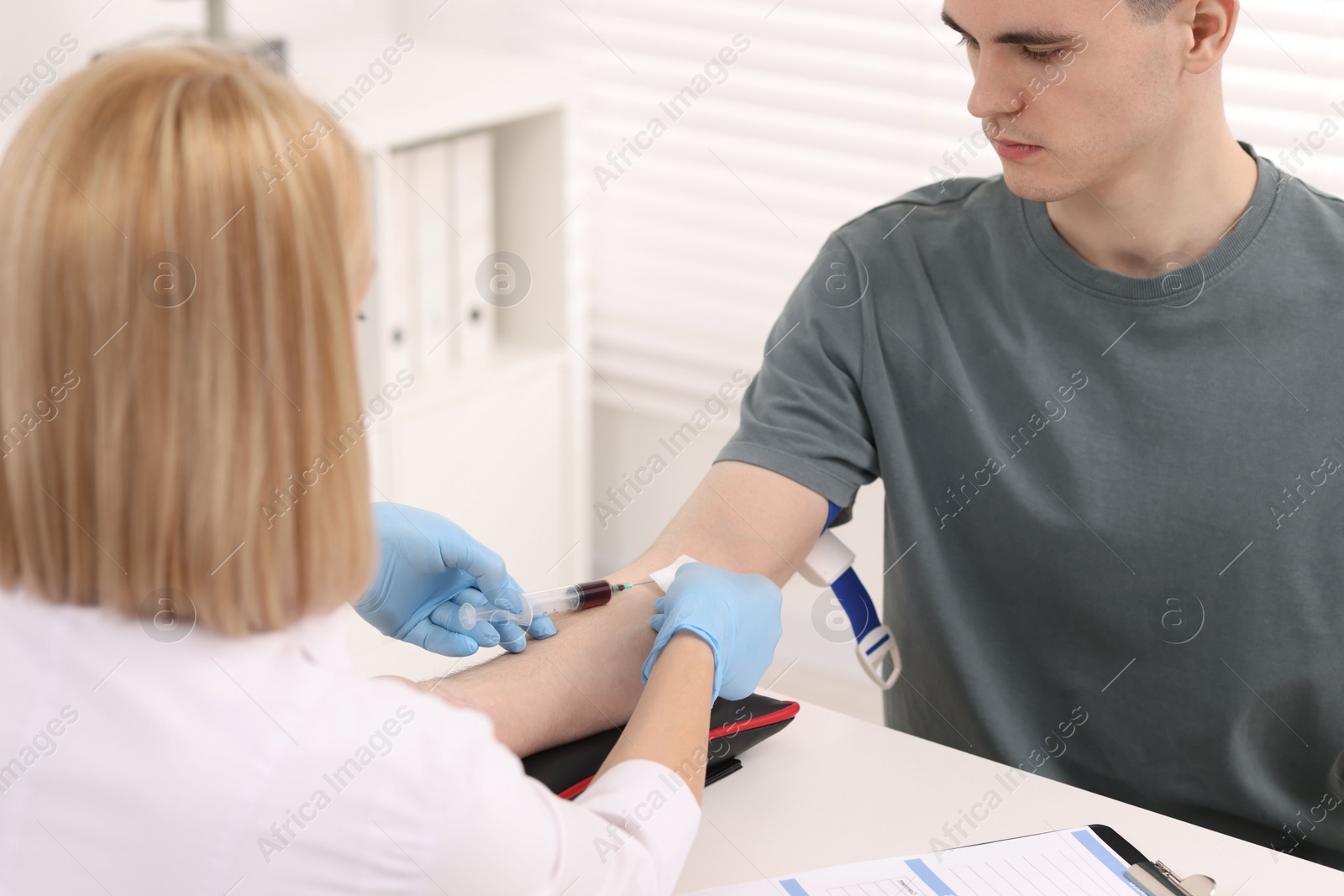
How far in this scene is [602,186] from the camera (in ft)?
8.16

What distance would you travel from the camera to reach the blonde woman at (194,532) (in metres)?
0.60

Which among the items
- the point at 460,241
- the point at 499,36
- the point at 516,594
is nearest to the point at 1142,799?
the point at 516,594

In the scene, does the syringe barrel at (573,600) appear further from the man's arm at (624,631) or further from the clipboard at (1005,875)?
the clipboard at (1005,875)

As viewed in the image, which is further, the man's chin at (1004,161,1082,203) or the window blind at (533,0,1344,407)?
the window blind at (533,0,1344,407)

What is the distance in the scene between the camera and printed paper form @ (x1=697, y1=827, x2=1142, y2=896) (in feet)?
2.85

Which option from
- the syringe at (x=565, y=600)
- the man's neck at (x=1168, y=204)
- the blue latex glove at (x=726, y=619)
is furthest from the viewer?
the man's neck at (x=1168, y=204)

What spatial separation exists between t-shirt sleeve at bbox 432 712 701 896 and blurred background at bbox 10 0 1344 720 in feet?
3.87

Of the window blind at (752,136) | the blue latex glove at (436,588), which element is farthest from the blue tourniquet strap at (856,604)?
the window blind at (752,136)

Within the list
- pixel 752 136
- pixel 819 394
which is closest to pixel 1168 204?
pixel 819 394

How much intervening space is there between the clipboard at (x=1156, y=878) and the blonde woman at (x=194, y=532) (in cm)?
46

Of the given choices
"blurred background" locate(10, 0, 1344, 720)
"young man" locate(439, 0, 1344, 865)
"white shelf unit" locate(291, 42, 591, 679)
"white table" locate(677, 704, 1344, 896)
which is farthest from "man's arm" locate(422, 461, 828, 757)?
"white shelf unit" locate(291, 42, 591, 679)

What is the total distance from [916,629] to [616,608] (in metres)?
A: 0.38

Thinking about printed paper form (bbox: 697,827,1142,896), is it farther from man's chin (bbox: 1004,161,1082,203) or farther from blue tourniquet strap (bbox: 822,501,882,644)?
man's chin (bbox: 1004,161,1082,203)

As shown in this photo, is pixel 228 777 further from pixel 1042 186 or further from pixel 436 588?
pixel 1042 186
